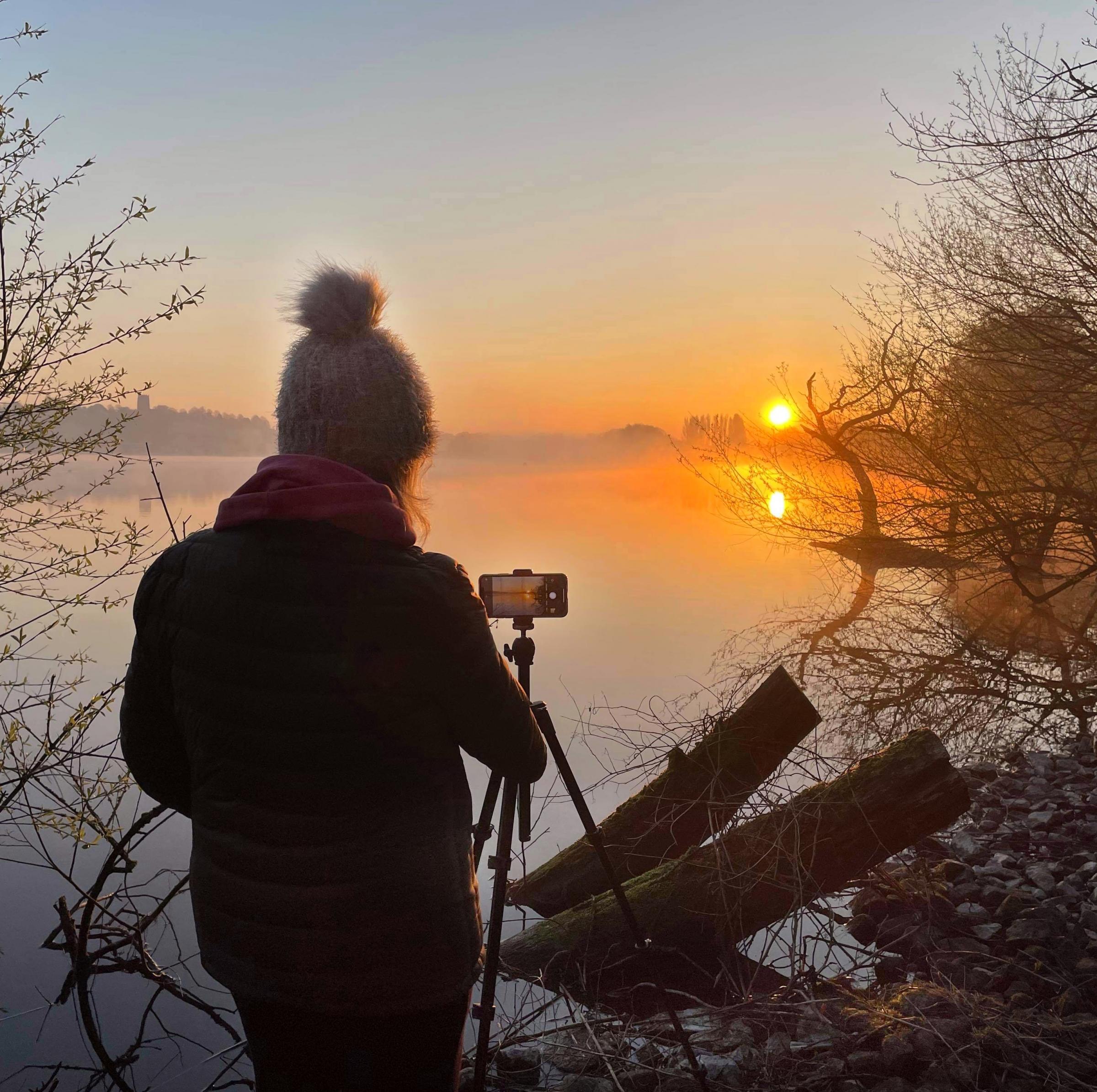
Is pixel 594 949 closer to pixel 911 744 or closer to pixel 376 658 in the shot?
pixel 911 744

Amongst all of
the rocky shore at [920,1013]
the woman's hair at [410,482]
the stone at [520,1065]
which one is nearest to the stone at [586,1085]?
the rocky shore at [920,1013]

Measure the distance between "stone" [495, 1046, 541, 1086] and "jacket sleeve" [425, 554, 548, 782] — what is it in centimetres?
178

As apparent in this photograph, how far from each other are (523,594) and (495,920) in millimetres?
780

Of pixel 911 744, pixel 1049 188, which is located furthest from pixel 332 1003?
pixel 1049 188

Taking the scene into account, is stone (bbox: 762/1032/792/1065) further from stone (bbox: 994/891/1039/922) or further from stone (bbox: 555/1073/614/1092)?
stone (bbox: 994/891/1039/922)

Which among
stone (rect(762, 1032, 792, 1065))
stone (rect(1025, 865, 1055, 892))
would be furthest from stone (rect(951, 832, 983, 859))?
stone (rect(762, 1032, 792, 1065))

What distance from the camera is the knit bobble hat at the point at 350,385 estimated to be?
55.1 inches

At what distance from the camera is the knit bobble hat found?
140 cm

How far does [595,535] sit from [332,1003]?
2757 centimetres

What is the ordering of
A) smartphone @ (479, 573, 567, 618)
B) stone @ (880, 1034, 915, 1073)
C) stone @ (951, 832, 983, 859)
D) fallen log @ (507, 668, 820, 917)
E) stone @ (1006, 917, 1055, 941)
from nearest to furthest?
1. smartphone @ (479, 573, 567, 618)
2. stone @ (880, 1034, 915, 1073)
3. stone @ (1006, 917, 1055, 941)
4. fallen log @ (507, 668, 820, 917)
5. stone @ (951, 832, 983, 859)

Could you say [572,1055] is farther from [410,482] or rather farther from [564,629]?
[564,629]

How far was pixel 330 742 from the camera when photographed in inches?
47.5

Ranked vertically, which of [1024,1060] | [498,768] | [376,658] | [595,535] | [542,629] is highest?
[595,535]

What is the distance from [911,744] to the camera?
3.43 m
